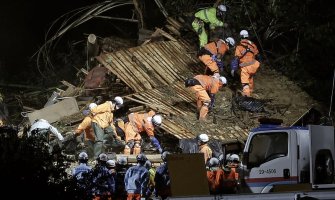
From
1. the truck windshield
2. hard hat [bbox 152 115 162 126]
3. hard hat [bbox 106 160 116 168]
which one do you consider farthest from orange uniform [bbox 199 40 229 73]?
the truck windshield

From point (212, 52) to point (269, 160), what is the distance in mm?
8987

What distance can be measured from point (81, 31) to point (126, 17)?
1.96m

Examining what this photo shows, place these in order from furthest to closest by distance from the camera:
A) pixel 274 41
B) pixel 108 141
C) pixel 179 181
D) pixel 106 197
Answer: pixel 274 41, pixel 108 141, pixel 179 181, pixel 106 197

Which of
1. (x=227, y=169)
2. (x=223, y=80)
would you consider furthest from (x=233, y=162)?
(x=223, y=80)

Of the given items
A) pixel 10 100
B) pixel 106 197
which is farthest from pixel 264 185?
pixel 10 100

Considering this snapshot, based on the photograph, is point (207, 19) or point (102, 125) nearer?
point (102, 125)

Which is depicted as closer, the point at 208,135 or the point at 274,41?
the point at 208,135

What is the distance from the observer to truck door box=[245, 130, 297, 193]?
11.9 metres

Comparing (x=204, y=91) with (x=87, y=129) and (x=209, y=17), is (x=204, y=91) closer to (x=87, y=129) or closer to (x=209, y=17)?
(x=87, y=129)

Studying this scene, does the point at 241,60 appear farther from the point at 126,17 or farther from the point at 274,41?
the point at 126,17

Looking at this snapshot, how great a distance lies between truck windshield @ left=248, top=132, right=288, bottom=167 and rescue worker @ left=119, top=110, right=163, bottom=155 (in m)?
5.84

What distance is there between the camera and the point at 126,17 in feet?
91.6

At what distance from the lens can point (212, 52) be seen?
2070 centimetres

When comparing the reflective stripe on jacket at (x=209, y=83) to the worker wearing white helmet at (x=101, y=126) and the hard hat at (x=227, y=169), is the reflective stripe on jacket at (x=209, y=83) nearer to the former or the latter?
the worker wearing white helmet at (x=101, y=126)
